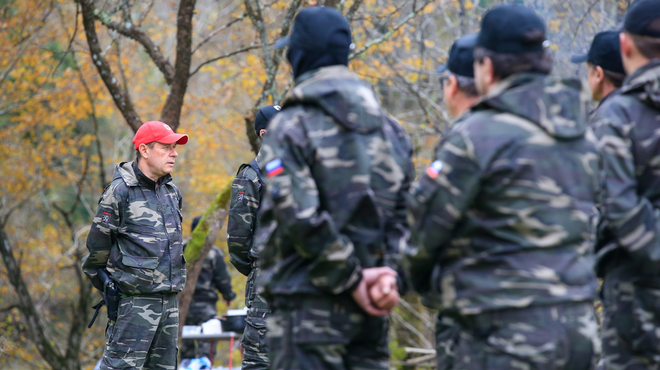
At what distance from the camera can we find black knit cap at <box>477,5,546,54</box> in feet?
8.71

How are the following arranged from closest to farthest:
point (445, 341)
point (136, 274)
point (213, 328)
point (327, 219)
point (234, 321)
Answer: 1. point (327, 219)
2. point (445, 341)
3. point (136, 274)
4. point (234, 321)
5. point (213, 328)

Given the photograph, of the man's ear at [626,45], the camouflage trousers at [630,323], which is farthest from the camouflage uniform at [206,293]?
the man's ear at [626,45]

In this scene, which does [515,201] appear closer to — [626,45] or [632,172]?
[632,172]

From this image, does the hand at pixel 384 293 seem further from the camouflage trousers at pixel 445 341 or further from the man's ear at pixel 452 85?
the man's ear at pixel 452 85

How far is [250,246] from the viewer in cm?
540

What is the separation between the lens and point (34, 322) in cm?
1128

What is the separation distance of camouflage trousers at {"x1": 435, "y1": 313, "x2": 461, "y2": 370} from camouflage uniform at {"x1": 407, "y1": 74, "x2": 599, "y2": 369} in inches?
12.7

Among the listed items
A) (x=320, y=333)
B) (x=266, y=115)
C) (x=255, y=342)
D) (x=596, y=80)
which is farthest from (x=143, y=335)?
(x=596, y=80)

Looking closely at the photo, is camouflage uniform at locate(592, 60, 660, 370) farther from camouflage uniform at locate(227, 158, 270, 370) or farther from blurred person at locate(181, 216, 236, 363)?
blurred person at locate(181, 216, 236, 363)

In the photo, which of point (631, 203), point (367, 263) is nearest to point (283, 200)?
point (367, 263)

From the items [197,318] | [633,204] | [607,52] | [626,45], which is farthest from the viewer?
[197,318]

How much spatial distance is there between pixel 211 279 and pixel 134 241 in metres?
4.96

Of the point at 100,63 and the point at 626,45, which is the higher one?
the point at 100,63

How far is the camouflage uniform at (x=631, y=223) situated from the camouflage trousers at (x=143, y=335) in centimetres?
376
